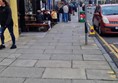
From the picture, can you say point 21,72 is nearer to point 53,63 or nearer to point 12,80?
point 12,80

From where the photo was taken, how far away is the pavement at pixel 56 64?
22.8 feet

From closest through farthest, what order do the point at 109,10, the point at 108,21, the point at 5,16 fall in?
the point at 5,16 → the point at 108,21 → the point at 109,10

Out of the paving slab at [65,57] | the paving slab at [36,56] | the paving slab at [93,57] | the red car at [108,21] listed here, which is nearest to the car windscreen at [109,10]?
the red car at [108,21]

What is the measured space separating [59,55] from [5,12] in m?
2.40

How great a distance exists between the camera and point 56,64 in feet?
27.5

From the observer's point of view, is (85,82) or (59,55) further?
(59,55)

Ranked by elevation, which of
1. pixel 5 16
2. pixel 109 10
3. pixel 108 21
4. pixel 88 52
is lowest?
pixel 88 52

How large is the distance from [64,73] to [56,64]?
3.37ft

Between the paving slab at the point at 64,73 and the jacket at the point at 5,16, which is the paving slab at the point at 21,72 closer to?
the paving slab at the point at 64,73

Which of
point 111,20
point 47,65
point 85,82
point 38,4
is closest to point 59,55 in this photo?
point 47,65

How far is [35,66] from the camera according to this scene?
8125 mm

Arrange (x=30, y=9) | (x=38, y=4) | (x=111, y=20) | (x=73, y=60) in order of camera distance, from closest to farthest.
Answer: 1. (x=73, y=60)
2. (x=111, y=20)
3. (x=30, y=9)
4. (x=38, y=4)

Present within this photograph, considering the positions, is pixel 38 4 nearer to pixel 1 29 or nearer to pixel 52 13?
pixel 52 13

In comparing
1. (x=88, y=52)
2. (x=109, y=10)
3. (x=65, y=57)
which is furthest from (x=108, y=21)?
(x=65, y=57)
